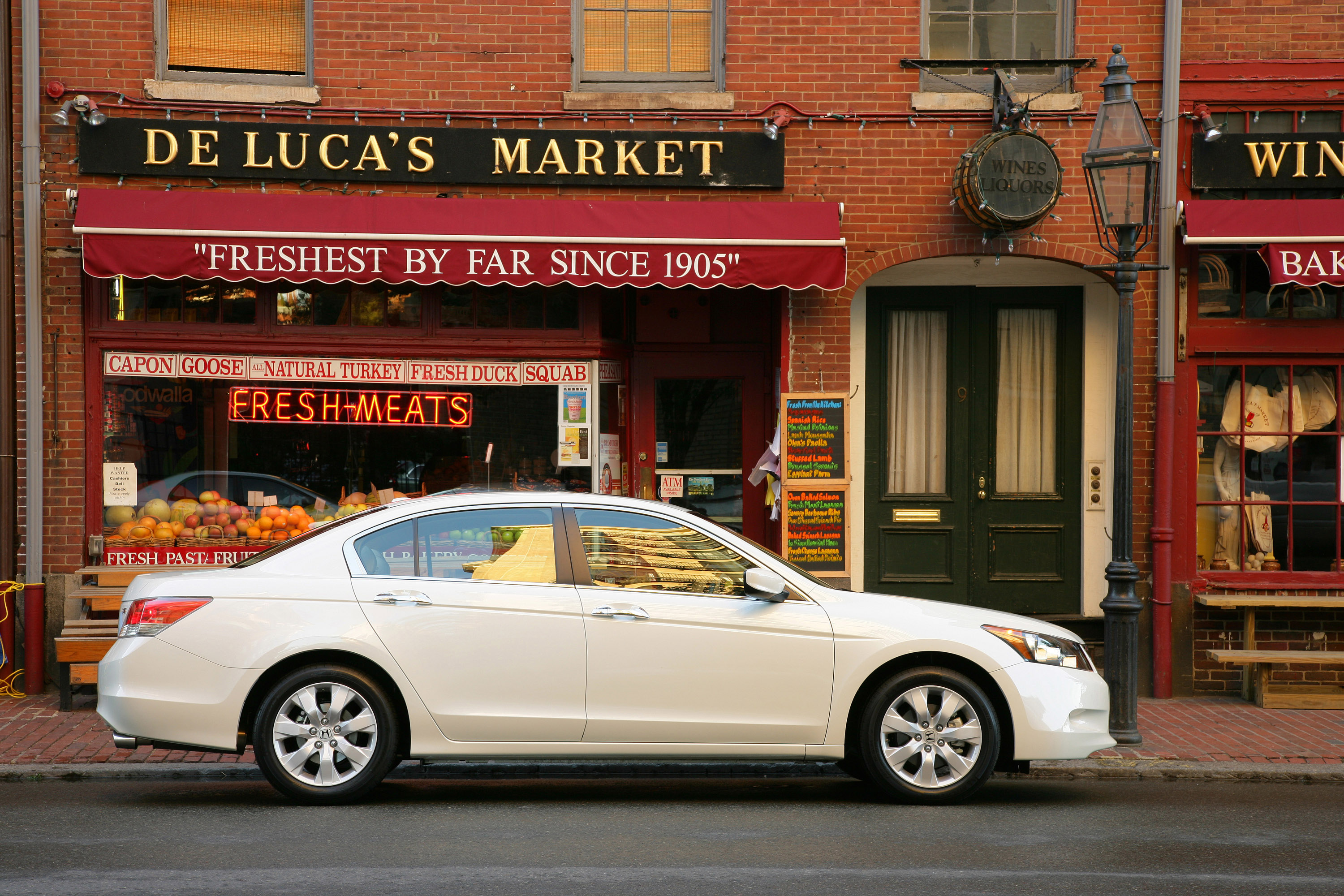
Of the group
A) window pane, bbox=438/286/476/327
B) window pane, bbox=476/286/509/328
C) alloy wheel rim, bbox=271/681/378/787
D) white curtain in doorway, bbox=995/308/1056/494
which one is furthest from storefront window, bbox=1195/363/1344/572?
alloy wheel rim, bbox=271/681/378/787

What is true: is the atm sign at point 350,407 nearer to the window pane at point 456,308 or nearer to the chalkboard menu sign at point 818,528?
the window pane at point 456,308

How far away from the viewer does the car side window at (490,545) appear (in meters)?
6.34

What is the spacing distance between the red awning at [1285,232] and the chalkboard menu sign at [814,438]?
2.97 meters

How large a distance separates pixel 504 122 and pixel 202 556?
13.6 ft

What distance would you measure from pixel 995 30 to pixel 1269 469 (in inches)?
165

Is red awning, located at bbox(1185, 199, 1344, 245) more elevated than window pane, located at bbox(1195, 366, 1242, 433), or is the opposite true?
red awning, located at bbox(1185, 199, 1344, 245)

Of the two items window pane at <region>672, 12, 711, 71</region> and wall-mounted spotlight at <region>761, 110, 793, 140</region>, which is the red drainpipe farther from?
window pane at <region>672, 12, 711, 71</region>

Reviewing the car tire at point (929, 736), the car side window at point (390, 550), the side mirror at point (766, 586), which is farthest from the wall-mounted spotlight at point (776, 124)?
the car tire at point (929, 736)

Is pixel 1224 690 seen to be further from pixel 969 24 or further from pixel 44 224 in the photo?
pixel 44 224

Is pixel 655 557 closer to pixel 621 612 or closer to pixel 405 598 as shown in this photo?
pixel 621 612

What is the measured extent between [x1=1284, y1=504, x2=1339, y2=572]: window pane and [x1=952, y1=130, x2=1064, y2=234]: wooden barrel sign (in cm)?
331

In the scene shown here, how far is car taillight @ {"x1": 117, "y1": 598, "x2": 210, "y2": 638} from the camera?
6.11 m

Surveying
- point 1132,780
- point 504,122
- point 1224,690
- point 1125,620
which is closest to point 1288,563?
point 1224,690

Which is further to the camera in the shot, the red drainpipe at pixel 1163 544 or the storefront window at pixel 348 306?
the storefront window at pixel 348 306
